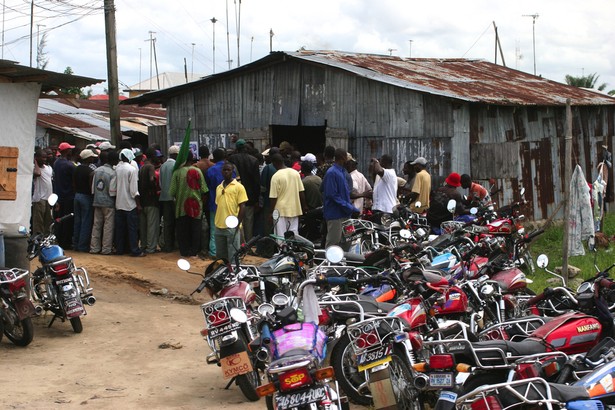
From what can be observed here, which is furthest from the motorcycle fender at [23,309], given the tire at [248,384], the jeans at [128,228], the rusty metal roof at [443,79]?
the rusty metal roof at [443,79]

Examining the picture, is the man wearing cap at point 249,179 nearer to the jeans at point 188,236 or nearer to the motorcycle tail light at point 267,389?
the jeans at point 188,236

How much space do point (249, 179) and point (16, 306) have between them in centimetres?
621

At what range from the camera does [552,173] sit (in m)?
19.3

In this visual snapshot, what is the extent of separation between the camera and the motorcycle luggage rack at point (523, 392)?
469cm

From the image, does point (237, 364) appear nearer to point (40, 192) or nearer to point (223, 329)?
point (223, 329)

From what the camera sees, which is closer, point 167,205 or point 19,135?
point 19,135

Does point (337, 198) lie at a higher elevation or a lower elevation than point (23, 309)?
higher

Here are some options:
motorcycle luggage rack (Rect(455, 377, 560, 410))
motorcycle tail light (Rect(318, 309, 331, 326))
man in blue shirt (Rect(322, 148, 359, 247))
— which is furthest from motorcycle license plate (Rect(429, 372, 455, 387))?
man in blue shirt (Rect(322, 148, 359, 247))

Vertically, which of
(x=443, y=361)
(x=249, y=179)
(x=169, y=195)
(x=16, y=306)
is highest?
(x=249, y=179)

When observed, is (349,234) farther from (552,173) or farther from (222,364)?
(552,173)

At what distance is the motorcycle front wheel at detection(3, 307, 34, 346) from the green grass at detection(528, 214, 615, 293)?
21.4 feet

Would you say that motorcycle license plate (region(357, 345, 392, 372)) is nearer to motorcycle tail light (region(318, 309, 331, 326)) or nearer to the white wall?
motorcycle tail light (region(318, 309, 331, 326))

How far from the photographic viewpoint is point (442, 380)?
5328 millimetres

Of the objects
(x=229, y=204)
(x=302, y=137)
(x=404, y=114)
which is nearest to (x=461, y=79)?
(x=404, y=114)
